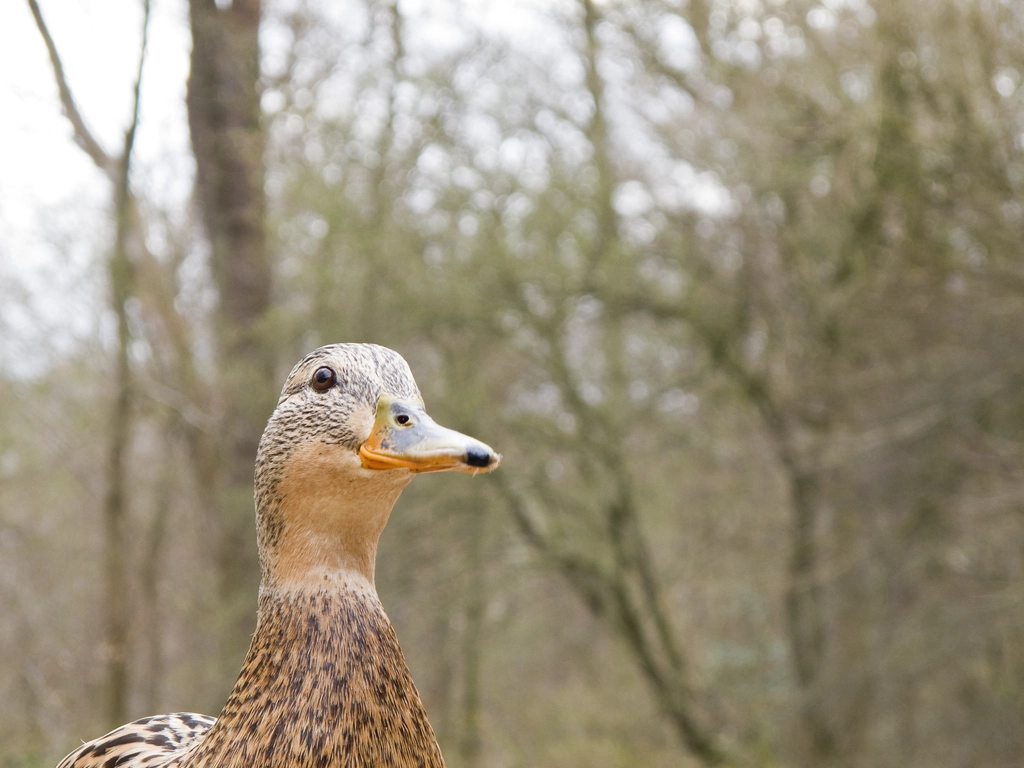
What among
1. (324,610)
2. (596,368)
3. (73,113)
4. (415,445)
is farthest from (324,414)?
(596,368)

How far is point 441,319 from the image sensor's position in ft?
29.2

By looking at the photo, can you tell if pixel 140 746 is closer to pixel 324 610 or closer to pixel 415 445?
pixel 324 610

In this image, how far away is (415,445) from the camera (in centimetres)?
173

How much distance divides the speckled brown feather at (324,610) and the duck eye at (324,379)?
12mm

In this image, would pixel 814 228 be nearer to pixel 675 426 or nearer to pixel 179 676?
pixel 675 426

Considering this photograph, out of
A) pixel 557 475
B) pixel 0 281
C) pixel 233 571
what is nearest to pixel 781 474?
pixel 557 475

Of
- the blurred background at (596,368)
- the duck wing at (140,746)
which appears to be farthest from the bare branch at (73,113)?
the duck wing at (140,746)

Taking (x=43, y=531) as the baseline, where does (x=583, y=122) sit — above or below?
above

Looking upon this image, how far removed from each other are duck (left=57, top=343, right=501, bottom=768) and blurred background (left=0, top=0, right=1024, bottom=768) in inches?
173

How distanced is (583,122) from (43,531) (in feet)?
24.0

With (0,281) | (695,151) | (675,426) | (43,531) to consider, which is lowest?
(43,531)

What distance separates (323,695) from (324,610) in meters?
0.15

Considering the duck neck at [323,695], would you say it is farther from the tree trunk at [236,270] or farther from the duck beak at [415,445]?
the tree trunk at [236,270]

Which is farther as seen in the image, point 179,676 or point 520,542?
point 520,542
